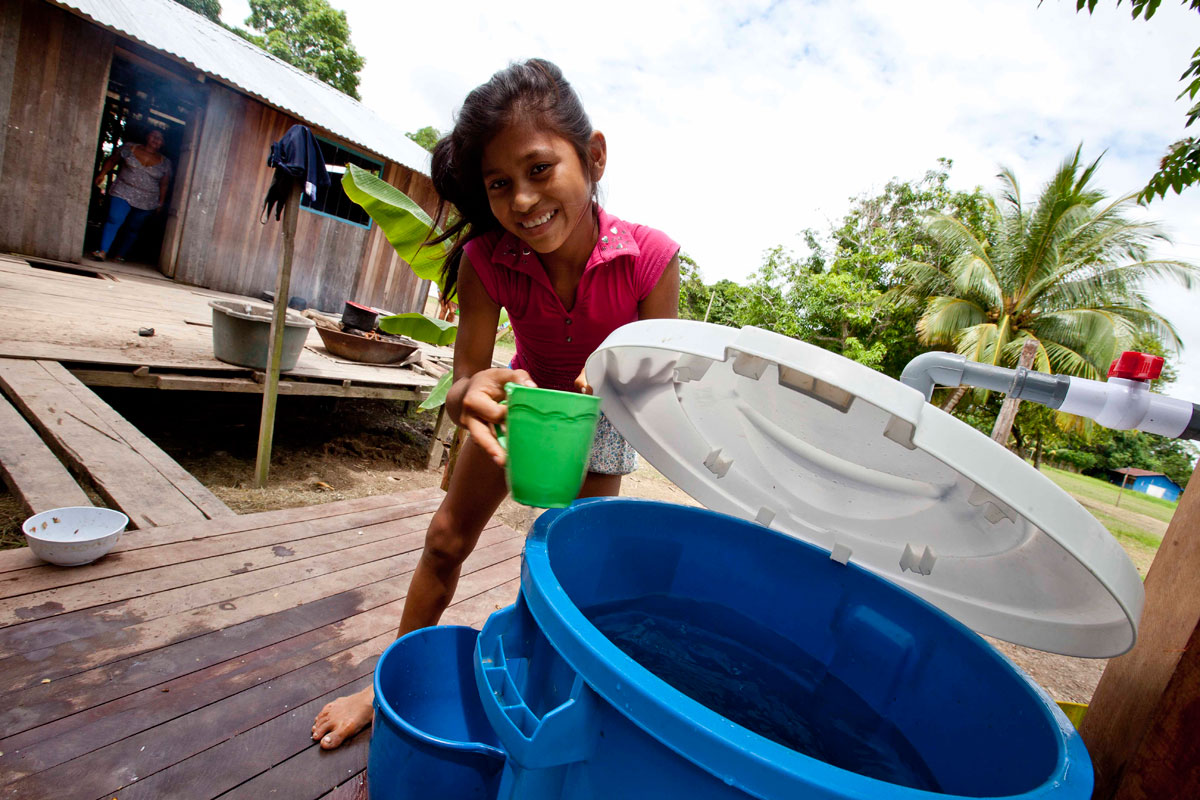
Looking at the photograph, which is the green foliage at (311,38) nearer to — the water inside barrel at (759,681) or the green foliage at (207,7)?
the green foliage at (207,7)

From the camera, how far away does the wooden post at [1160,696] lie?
0.74m

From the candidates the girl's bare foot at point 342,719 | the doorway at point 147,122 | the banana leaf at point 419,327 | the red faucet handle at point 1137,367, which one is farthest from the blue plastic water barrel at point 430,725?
the doorway at point 147,122

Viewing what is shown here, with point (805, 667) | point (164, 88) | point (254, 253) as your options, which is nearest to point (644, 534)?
point (805, 667)

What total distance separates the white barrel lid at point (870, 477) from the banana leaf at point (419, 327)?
8.10 ft

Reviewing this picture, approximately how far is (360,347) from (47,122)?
4.82m

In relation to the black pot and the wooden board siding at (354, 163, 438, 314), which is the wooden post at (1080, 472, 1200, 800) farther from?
the wooden board siding at (354, 163, 438, 314)

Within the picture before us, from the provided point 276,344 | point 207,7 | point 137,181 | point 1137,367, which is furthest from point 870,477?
point 207,7

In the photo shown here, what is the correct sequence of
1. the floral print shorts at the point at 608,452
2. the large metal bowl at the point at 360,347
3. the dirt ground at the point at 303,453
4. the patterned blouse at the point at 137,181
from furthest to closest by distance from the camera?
the patterned blouse at the point at 137,181 → the large metal bowl at the point at 360,347 → the dirt ground at the point at 303,453 → the floral print shorts at the point at 608,452

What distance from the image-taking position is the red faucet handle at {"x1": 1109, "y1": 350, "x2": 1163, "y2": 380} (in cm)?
89

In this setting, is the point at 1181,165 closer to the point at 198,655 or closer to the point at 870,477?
the point at 870,477

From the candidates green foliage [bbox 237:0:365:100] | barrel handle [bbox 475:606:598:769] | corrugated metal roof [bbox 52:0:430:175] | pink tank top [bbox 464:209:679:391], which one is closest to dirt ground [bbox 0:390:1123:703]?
pink tank top [bbox 464:209:679:391]

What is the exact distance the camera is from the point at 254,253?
26.5 feet

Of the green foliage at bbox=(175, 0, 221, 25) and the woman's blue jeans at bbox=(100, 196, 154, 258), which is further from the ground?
the green foliage at bbox=(175, 0, 221, 25)

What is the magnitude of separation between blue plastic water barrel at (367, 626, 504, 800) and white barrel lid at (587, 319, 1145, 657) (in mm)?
605
